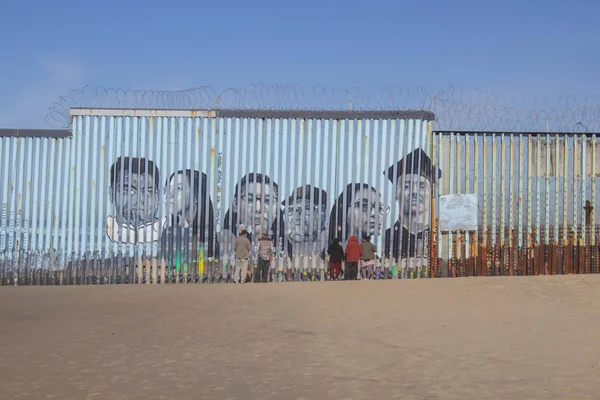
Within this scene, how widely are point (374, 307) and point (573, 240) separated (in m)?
7.55

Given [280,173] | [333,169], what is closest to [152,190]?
[280,173]

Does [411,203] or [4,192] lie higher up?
[4,192]

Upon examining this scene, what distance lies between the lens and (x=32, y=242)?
19094 millimetres

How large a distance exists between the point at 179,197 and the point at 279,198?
2.21 meters

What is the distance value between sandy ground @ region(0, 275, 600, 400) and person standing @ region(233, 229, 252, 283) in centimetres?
243

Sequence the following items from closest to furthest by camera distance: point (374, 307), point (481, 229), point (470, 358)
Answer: point (470, 358) < point (374, 307) < point (481, 229)

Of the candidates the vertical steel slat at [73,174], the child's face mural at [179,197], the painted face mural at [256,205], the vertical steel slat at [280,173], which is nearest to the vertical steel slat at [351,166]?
the vertical steel slat at [280,173]

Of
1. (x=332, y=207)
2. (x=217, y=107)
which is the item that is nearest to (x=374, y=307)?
(x=332, y=207)

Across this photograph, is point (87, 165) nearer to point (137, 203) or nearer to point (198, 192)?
point (137, 203)

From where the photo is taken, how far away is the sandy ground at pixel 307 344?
7383mm

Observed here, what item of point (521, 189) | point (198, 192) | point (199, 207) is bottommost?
point (199, 207)

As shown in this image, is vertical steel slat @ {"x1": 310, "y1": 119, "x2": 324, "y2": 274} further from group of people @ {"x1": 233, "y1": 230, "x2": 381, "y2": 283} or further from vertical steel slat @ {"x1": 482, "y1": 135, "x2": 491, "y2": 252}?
vertical steel slat @ {"x1": 482, "y1": 135, "x2": 491, "y2": 252}

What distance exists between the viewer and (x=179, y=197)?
19031mm

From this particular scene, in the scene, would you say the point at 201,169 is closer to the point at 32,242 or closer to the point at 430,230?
the point at 32,242
